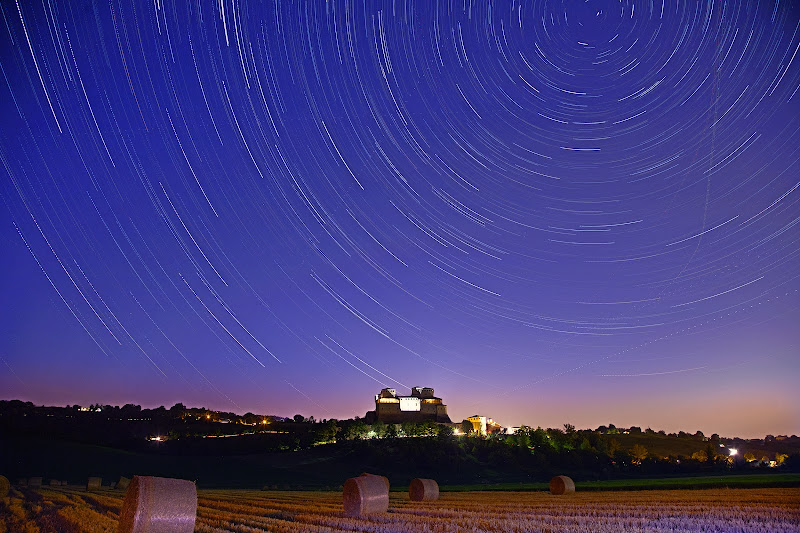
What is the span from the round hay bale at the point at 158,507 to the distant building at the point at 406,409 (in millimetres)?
164444

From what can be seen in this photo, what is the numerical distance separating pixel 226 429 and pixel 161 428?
1820 cm

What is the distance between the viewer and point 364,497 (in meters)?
24.8

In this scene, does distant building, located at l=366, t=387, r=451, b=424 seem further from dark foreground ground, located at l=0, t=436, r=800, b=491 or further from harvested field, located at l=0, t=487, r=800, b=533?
harvested field, located at l=0, t=487, r=800, b=533

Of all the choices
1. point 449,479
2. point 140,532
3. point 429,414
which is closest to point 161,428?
point 429,414

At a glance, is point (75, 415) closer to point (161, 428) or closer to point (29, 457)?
point (161, 428)

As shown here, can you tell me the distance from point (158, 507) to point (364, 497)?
10.5m

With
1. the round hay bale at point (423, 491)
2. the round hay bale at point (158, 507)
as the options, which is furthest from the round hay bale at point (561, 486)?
the round hay bale at point (158, 507)

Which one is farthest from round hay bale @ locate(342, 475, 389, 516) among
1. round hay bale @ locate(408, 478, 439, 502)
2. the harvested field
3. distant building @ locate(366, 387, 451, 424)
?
distant building @ locate(366, 387, 451, 424)

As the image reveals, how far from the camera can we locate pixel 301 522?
66.3ft

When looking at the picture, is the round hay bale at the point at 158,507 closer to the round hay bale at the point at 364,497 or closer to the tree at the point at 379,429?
the round hay bale at the point at 364,497

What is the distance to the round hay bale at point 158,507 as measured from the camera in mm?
15953

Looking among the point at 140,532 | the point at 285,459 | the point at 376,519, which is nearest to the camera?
the point at 140,532

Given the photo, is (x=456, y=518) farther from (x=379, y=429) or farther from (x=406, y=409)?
(x=406, y=409)

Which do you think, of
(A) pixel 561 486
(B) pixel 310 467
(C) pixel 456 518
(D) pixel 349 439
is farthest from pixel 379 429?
(C) pixel 456 518
